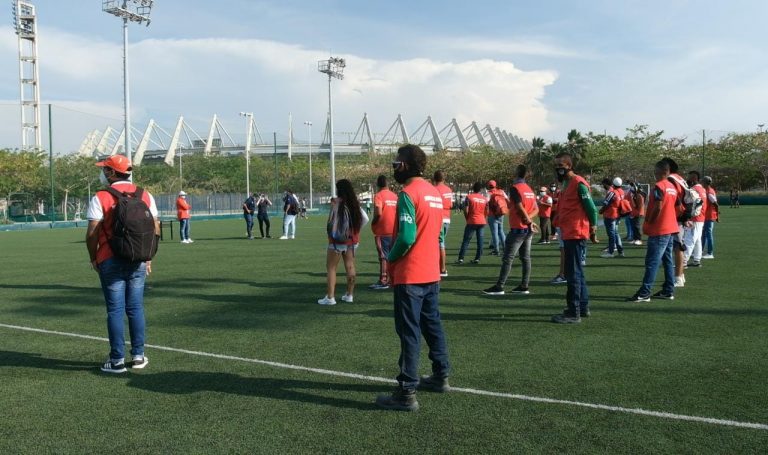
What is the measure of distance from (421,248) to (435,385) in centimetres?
110

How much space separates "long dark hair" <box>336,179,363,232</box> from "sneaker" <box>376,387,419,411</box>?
4139 mm

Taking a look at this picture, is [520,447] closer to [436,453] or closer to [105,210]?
[436,453]

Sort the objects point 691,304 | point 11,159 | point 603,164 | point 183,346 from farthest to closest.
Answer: point 603,164
point 11,159
point 691,304
point 183,346

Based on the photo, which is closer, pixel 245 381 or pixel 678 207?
pixel 245 381

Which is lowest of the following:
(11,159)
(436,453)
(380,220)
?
(436,453)

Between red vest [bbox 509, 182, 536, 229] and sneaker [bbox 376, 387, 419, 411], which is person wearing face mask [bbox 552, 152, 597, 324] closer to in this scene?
red vest [bbox 509, 182, 536, 229]

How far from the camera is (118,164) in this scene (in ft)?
18.1

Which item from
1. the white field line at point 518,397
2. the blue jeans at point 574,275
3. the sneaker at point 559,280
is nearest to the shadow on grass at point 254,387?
the white field line at point 518,397

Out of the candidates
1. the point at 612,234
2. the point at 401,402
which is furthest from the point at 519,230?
the point at 612,234

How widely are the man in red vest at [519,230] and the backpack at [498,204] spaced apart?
3.97 metres

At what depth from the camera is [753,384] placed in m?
4.90

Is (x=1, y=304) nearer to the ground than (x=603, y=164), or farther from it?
nearer to the ground

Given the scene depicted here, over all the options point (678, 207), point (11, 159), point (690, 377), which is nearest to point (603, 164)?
point (11, 159)

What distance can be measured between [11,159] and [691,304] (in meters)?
50.1
